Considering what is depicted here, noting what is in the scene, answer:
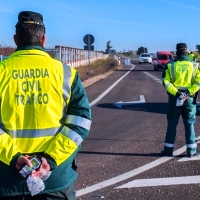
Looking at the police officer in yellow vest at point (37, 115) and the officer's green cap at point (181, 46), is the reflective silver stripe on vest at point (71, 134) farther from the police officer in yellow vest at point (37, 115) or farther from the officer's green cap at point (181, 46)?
the officer's green cap at point (181, 46)

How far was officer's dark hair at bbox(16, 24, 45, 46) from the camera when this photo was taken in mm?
3254

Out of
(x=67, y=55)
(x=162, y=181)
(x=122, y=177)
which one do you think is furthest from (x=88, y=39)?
(x=162, y=181)

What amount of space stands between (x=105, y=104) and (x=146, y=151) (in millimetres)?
7500

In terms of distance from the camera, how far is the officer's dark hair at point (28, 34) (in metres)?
3.25

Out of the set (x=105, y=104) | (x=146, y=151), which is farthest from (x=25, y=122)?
(x=105, y=104)

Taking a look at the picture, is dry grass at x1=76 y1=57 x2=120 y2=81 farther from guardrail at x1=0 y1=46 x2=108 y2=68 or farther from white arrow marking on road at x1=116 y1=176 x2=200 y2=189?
white arrow marking on road at x1=116 y1=176 x2=200 y2=189

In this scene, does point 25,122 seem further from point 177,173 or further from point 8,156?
point 177,173

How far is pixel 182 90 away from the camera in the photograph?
8.11 m

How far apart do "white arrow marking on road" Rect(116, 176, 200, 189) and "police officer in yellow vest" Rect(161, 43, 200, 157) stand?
1296mm

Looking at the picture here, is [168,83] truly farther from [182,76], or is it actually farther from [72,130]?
[72,130]

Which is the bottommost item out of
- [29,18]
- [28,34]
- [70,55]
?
[70,55]

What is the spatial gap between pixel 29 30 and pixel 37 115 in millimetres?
566

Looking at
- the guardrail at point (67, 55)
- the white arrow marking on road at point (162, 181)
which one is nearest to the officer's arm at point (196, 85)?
the white arrow marking on road at point (162, 181)

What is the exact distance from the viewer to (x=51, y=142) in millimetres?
3188
